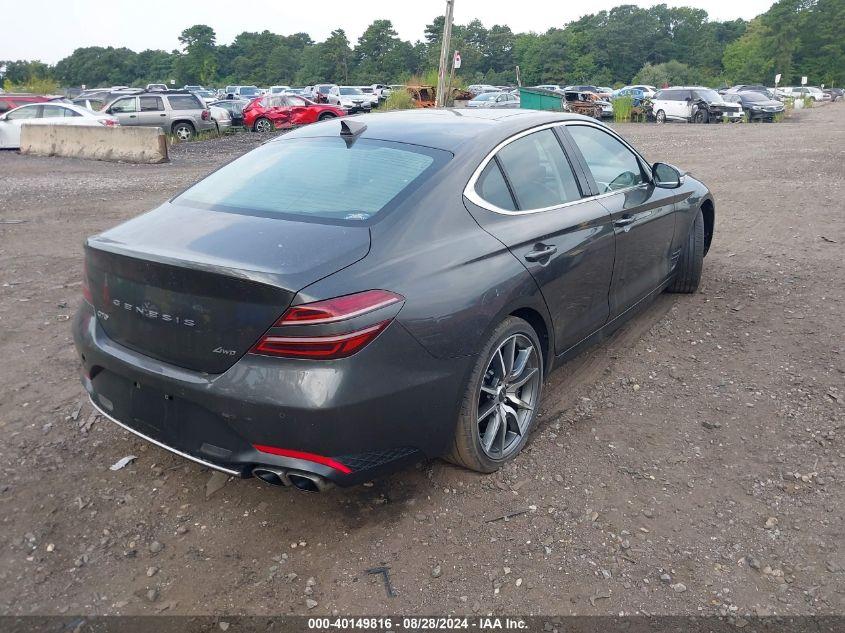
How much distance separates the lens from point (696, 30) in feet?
410

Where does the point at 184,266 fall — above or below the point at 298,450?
above

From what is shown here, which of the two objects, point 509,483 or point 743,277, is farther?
point 743,277

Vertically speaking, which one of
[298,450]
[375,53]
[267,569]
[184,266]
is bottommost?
[267,569]

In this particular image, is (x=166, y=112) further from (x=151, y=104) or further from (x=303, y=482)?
(x=303, y=482)

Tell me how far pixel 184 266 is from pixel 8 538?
140 cm

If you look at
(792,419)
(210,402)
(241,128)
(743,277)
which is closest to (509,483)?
(210,402)

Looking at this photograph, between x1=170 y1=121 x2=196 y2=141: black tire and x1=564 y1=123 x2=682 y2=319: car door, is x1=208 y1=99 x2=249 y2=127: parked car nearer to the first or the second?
x1=170 y1=121 x2=196 y2=141: black tire

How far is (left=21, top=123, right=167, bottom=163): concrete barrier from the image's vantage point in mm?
16453

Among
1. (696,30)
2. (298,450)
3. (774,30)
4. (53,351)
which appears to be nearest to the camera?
(298,450)

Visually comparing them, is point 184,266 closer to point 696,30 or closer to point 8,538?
point 8,538

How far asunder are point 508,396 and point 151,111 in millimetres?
21639

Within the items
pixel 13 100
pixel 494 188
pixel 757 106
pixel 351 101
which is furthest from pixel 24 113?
pixel 757 106

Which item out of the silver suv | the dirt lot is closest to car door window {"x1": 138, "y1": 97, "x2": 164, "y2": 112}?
the silver suv

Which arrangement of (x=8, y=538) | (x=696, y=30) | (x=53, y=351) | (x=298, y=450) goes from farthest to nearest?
(x=696, y=30)
(x=53, y=351)
(x=8, y=538)
(x=298, y=450)
